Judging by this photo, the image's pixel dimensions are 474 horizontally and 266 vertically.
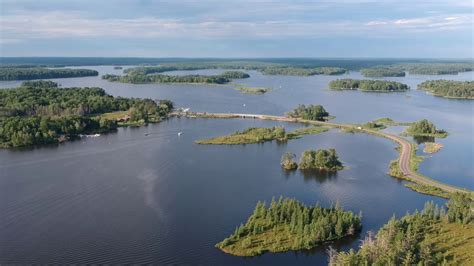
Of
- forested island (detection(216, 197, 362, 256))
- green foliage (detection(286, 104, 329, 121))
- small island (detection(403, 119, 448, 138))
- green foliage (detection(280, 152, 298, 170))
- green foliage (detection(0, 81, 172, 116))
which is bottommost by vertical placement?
forested island (detection(216, 197, 362, 256))

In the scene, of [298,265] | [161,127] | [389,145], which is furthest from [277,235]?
[161,127]

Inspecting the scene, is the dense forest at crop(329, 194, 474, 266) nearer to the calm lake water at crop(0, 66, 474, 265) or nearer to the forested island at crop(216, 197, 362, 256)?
the forested island at crop(216, 197, 362, 256)

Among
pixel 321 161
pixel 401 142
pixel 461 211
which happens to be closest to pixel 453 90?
pixel 401 142

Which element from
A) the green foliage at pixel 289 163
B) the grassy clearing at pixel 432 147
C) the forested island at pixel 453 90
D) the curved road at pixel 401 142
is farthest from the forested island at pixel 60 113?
the forested island at pixel 453 90

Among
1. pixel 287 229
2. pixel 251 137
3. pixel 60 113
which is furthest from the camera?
pixel 60 113

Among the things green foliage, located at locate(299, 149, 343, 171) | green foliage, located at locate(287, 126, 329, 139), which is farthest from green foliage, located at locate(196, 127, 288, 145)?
green foliage, located at locate(299, 149, 343, 171)

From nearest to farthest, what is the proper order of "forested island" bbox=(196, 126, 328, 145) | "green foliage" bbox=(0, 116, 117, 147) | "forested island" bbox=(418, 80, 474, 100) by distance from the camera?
"green foliage" bbox=(0, 116, 117, 147), "forested island" bbox=(196, 126, 328, 145), "forested island" bbox=(418, 80, 474, 100)

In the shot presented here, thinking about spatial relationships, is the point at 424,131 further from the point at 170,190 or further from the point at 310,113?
the point at 170,190
